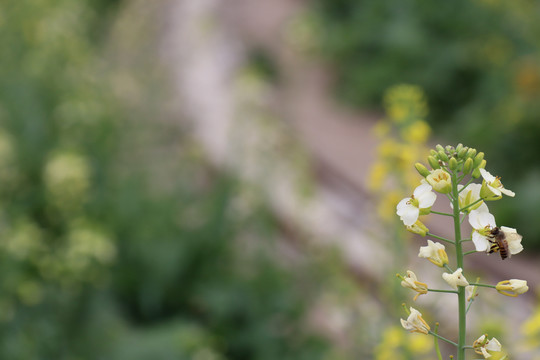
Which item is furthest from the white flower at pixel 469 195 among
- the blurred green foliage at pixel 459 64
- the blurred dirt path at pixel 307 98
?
the blurred dirt path at pixel 307 98

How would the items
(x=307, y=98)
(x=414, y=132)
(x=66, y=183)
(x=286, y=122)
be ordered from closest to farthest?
(x=414, y=132)
(x=66, y=183)
(x=286, y=122)
(x=307, y=98)

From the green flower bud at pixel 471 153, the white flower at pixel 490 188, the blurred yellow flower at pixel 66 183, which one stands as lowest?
the white flower at pixel 490 188

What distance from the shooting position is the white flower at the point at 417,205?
0.93 meters

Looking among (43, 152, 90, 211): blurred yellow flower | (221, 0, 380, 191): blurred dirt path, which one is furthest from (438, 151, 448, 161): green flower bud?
(221, 0, 380, 191): blurred dirt path

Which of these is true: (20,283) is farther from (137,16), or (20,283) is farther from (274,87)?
(274,87)

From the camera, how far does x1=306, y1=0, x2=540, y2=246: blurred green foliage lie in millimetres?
5031

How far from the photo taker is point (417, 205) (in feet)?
3.11

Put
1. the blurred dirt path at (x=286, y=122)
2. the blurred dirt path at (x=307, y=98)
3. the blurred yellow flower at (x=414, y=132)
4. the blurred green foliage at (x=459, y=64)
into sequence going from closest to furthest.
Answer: the blurred yellow flower at (x=414, y=132) → the blurred dirt path at (x=286, y=122) → the blurred green foliage at (x=459, y=64) → the blurred dirt path at (x=307, y=98)

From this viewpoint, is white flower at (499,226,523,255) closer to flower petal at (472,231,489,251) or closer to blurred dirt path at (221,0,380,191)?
flower petal at (472,231,489,251)

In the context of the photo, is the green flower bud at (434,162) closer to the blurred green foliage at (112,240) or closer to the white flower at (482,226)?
the white flower at (482,226)

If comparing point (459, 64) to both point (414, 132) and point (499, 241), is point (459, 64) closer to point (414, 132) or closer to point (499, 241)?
point (414, 132)

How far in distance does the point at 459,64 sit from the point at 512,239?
5.69 meters

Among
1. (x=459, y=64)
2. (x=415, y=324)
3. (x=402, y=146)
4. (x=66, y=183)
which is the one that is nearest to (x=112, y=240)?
(x=66, y=183)

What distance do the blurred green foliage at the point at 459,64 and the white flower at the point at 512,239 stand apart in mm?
3968
